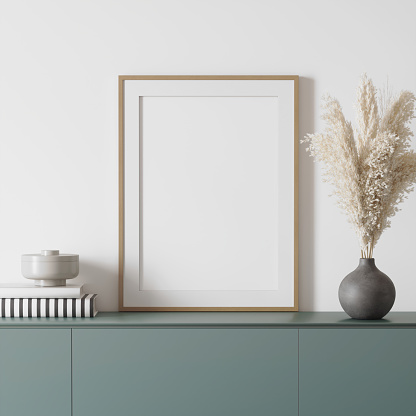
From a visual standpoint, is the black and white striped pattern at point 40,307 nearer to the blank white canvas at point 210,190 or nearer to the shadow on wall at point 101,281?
the shadow on wall at point 101,281

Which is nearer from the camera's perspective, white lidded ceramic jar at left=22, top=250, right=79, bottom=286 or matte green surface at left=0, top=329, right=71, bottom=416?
matte green surface at left=0, top=329, right=71, bottom=416

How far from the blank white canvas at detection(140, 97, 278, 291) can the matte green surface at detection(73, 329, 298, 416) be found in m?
0.35

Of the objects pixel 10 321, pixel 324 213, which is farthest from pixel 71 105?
pixel 324 213

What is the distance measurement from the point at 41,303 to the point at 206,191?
777 millimetres

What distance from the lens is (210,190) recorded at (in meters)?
2.43

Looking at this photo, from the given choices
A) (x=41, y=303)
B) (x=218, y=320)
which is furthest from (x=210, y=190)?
(x=41, y=303)

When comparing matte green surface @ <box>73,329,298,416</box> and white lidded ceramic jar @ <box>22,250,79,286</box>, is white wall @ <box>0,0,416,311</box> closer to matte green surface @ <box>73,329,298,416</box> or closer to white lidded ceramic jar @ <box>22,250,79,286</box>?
white lidded ceramic jar @ <box>22,250,79,286</box>

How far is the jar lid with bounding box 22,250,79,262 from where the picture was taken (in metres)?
2.25

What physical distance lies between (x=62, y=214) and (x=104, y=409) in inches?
31.3

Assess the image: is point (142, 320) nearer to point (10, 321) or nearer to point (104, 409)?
point (104, 409)

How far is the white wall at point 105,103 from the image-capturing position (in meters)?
2.43

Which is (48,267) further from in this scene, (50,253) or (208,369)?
(208,369)

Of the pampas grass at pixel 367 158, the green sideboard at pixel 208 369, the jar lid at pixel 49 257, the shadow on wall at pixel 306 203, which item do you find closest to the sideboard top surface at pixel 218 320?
the green sideboard at pixel 208 369

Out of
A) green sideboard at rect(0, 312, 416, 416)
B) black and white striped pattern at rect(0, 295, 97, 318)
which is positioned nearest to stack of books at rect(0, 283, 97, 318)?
black and white striped pattern at rect(0, 295, 97, 318)
